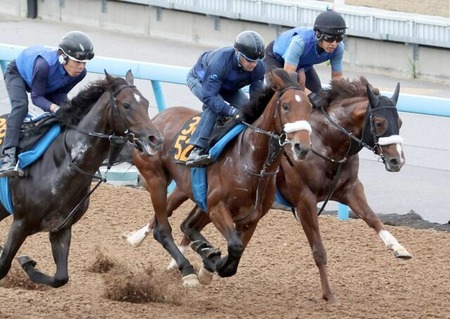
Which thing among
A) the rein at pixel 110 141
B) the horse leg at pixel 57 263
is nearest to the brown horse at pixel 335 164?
the horse leg at pixel 57 263

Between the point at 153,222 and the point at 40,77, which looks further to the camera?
the point at 153,222

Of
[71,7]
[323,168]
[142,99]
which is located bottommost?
[71,7]

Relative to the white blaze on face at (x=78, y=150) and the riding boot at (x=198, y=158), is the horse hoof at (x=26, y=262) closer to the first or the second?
the white blaze on face at (x=78, y=150)

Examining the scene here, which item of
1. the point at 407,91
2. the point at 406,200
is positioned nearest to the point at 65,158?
the point at 406,200

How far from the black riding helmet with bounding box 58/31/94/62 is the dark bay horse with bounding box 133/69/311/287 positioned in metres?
1.28

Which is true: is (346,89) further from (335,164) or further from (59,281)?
(59,281)

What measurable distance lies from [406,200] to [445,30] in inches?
168


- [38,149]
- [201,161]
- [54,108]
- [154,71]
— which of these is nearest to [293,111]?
[201,161]

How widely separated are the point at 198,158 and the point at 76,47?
4.35ft

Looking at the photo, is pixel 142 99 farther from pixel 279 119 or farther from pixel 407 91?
pixel 407 91

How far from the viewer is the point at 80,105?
30.5ft

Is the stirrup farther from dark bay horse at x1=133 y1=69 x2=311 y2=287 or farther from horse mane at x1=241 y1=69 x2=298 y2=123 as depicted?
horse mane at x1=241 y1=69 x2=298 y2=123

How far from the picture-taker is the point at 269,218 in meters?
12.5

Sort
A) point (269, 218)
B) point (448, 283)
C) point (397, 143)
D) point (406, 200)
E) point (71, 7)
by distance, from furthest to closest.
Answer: point (71, 7)
point (406, 200)
point (269, 218)
point (448, 283)
point (397, 143)
